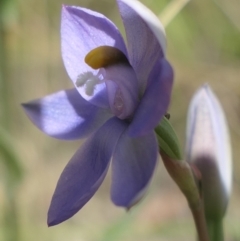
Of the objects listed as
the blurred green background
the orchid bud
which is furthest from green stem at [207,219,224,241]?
the blurred green background

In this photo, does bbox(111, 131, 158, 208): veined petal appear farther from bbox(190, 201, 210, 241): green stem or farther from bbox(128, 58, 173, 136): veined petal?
bbox(190, 201, 210, 241): green stem

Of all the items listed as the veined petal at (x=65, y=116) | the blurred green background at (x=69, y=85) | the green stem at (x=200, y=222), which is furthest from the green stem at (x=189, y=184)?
the blurred green background at (x=69, y=85)

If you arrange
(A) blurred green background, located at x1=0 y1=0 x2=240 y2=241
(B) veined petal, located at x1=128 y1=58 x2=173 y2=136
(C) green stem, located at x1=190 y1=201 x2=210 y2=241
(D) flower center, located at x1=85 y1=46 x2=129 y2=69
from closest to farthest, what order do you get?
(B) veined petal, located at x1=128 y1=58 x2=173 y2=136 → (D) flower center, located at x1=85 y1=46 x2=129 y2=69 → (C) green stem, located at x1=190 y1=201 x2=210 y2=241 → (A) blurred green background, located at x1=0 y1=0 x2=240 y2=241

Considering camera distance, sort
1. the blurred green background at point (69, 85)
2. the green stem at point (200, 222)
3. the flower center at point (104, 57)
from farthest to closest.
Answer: the blurred green background at point (69, 85) → the green stem at point (200, 222) → the flower center at point (104, 57)

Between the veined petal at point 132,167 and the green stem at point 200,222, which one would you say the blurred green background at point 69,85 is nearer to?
the green stem at point 200,222

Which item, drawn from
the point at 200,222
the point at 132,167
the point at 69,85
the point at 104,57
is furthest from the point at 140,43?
the point at 69,85

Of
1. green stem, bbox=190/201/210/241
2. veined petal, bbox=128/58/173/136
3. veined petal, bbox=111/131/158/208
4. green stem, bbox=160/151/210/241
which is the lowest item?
green stem, bbox=190/201/210/241
